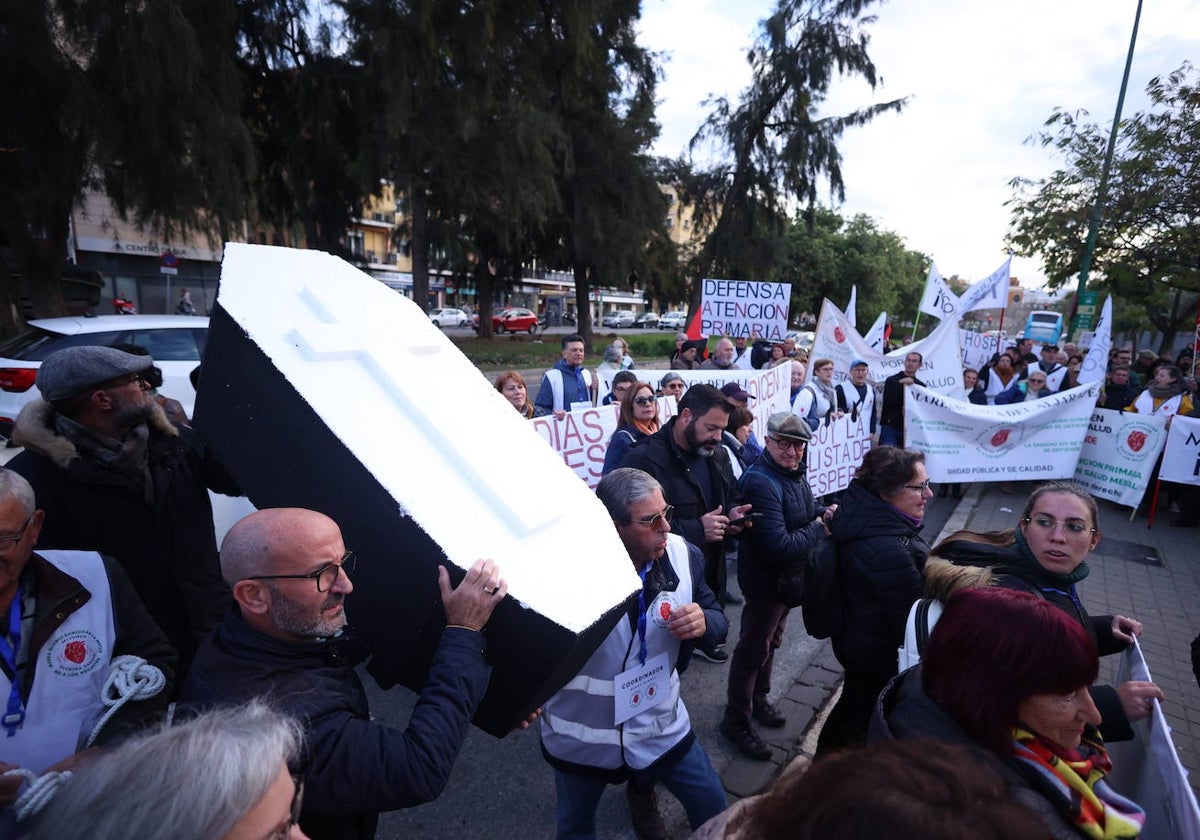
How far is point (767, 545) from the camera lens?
9.59 ft

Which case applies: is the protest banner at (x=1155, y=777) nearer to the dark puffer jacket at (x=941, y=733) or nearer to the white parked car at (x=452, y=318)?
the dark puffer jacket at (x=941, y=733)

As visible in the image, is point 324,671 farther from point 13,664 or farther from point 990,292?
point 990,292

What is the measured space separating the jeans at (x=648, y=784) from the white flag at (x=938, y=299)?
9.70 metres

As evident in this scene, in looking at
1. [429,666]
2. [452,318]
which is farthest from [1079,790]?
[452,318]

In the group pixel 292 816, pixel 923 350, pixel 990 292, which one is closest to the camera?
pixel 292 816

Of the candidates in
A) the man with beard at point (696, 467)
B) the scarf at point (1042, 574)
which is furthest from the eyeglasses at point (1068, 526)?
the man with beard at point (696, 467)

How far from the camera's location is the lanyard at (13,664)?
142 centimetres

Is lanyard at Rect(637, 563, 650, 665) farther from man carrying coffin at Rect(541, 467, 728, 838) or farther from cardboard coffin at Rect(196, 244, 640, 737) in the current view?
cardboard coffin at Rect(196, 244, 640, 737)

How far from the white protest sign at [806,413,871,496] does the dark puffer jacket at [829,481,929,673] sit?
367 centimetres

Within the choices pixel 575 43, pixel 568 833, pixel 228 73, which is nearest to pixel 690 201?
pixel 575 43

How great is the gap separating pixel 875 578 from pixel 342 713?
6.31ft

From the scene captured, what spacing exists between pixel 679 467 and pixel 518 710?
6.14ft

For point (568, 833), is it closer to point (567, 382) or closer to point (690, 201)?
point (567, 382)

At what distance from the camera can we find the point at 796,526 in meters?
3.06
